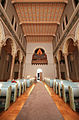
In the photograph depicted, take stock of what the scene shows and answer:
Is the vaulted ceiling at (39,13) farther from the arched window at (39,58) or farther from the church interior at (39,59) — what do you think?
the arched window at (39,58)

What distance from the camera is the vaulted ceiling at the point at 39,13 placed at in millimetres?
7812

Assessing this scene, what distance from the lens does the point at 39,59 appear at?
15.5 meters

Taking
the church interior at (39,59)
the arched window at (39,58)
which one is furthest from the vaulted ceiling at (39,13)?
the arched window at (39,58)

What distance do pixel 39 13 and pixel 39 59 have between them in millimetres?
9476

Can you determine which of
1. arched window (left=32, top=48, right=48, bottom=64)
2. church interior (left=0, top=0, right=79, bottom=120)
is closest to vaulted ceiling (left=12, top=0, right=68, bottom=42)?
church interior (left=0, top=0, right=79, bottom=120)

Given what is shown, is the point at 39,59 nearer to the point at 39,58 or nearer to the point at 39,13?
the point at 39,58

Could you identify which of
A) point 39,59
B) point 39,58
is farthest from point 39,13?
point 39,59

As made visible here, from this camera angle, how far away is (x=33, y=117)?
164cm

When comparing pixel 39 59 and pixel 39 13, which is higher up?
pixel 39 13

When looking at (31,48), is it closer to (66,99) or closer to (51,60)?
(51,60)

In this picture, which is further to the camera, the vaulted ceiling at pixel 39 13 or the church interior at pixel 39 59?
the vaulted ceiling at pixel 39 13

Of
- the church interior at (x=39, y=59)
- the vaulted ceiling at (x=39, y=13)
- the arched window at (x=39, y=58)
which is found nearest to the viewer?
the church interior at (x=39, y=59)

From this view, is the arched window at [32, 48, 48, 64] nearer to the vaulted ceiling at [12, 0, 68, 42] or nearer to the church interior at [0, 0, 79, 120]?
the church interior at [0, 0, 79, 120]

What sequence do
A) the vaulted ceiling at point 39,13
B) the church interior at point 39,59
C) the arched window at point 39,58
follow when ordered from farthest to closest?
the arched window at point 39,58 < the vaulted ceiling at point 39,13 < the church interior at point 39,59
